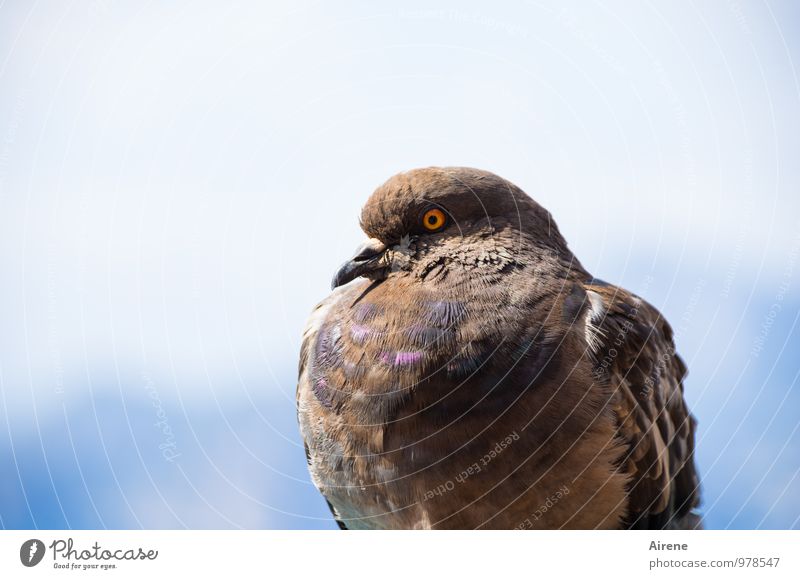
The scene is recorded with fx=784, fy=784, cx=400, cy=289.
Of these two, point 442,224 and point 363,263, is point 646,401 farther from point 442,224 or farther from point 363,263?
point 363,263

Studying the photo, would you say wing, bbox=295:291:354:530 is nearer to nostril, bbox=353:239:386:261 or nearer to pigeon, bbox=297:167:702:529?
pigeon, bbox=297:167:702:529

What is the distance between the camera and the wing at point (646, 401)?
3359mm

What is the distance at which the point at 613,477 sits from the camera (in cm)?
330

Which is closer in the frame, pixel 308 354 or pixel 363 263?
pixel 363 263

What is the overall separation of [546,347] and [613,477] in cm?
67

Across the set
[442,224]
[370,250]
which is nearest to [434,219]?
[442,224]

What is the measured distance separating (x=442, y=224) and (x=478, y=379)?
29.1 inches

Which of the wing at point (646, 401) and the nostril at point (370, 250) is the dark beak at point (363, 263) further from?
the wing at point (646, 401)

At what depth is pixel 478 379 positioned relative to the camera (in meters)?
3.02

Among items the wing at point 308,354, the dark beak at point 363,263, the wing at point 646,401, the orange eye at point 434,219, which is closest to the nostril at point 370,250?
the dark beak at point 363,263

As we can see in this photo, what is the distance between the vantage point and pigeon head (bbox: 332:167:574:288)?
336 centimetres

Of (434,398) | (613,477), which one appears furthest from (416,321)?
(613,477)

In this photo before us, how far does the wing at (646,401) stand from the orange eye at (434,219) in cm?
73

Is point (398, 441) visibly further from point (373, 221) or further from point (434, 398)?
point (373, 221)
